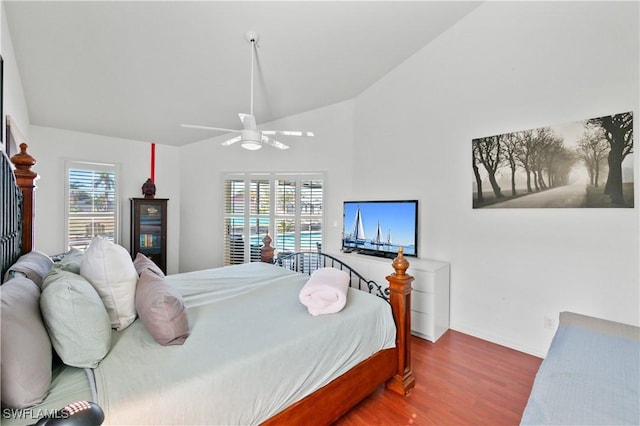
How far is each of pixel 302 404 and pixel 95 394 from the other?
0.85 meters

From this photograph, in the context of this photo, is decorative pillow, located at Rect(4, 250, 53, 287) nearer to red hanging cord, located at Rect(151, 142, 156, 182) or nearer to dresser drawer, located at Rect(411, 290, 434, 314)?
dresser drawer, located at Rect(411, 290, 434, 314)

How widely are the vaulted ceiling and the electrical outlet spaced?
3.06 meters

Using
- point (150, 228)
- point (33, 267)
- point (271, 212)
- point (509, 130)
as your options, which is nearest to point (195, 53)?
point (33, 267)

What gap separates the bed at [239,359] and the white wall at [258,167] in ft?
7.93

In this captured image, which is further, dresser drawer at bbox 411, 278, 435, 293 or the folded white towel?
dresser drawer at bbox 411, 278, 435, 293

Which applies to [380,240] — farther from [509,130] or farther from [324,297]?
[324,297]

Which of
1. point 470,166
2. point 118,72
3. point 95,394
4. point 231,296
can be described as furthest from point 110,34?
point 470,166

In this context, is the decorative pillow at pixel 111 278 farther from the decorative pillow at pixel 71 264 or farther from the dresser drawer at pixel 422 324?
the dresser drawer at pixel 422 324

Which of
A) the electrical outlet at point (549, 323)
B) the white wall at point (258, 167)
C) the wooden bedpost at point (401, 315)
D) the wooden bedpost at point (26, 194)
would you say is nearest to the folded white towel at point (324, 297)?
the wooden bedpost at point (401, 315)

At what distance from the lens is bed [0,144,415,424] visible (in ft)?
3.40

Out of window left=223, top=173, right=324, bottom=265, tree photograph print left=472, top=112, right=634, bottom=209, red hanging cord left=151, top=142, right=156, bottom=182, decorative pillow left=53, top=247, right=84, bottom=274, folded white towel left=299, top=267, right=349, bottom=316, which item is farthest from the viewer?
red hanging cord left=151, top=142, right=156, bottom=182

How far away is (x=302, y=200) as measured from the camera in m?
4.66

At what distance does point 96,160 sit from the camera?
4289mm

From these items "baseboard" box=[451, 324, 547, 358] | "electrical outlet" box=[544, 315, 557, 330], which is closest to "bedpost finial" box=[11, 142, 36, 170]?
"baseboard" box=[451, 324, 547, 358]
